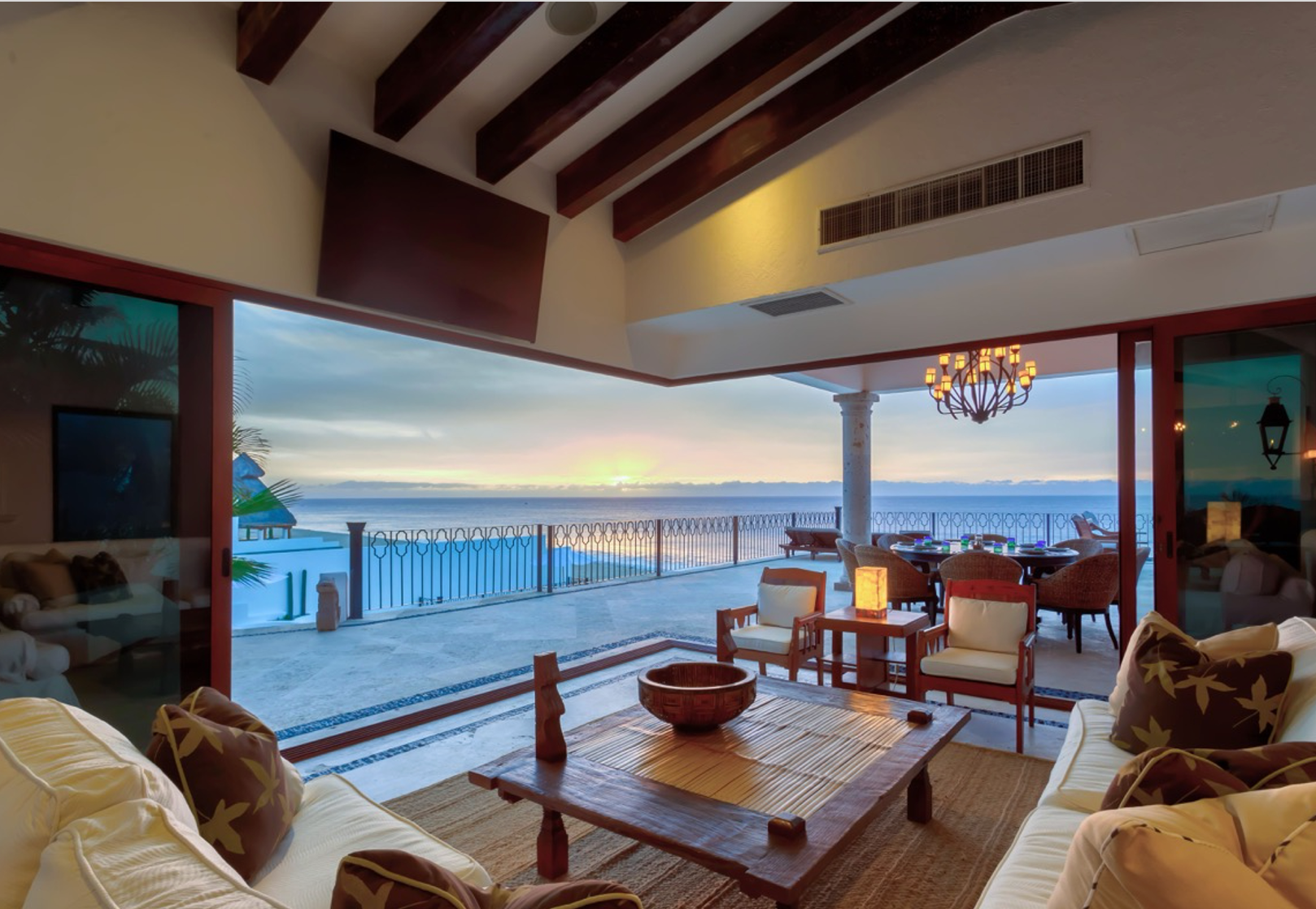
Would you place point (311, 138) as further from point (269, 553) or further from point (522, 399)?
point (522, 399)

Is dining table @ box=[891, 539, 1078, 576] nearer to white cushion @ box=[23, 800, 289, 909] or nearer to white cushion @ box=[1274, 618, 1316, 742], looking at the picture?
white cushion @ box=[1274, 618, 1316, 742]

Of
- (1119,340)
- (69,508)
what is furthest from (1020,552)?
(69,508)

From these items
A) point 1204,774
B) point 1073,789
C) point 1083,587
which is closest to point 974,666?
point 1073,789

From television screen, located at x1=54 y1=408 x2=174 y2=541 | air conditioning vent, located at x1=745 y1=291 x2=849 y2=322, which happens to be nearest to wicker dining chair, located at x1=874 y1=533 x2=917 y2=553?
air conditioning vent, located at x1=745 y1=291 x2=849 y2=322

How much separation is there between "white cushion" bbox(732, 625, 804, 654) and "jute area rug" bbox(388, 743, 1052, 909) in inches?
43.9

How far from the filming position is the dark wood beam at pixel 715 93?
302 cm

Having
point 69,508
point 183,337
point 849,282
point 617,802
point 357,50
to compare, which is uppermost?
point 357,50

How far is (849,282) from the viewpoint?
373cm

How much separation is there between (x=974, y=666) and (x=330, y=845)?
9.44 ft

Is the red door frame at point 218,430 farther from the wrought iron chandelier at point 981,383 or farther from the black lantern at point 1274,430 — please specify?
the wrought iron chandelier at point 981,383

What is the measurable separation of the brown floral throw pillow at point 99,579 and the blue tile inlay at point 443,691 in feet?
3.29

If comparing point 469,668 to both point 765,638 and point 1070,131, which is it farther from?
point 1070,131

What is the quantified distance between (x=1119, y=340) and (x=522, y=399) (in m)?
9.28

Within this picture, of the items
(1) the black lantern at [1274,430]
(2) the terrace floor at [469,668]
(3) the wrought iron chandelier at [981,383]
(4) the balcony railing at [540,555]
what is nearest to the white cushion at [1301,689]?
(1) the black lantern at [1274,430]
